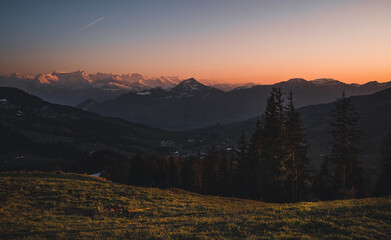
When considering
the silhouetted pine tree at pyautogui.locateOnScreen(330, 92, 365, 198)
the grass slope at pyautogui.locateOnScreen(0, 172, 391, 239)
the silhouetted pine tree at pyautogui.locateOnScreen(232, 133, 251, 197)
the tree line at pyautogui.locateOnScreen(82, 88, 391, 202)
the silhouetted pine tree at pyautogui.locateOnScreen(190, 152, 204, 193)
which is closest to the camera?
the grass slope at pyautogui.locateOnScreen(0, 172, 391, 239)

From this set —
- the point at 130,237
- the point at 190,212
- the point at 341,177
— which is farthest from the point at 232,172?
the point at 130,237

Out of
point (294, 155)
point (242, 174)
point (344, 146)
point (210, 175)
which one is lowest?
point (210, 175)

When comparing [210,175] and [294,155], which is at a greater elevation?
[294,155]

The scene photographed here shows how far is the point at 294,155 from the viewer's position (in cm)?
4628

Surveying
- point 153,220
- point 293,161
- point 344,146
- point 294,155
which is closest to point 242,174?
point 294,155

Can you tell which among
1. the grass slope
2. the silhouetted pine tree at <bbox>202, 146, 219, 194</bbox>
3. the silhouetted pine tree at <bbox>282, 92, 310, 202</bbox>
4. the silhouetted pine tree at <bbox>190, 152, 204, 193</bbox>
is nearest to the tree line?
the silhouetted pine tree at <bbox>282, 92, 310, 202</bbox>

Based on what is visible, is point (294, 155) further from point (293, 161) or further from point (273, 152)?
point (273, 152)

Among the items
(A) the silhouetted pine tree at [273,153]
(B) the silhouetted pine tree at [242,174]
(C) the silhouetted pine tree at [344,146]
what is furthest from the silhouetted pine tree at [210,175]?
(C) the silhouetted pine tree at [344,146]

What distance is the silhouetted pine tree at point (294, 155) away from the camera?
45.5 meters

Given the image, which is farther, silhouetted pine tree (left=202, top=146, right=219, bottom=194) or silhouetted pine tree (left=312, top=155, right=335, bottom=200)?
silhouetted pine tree (left=202, top=146, right=219, bottom=194)

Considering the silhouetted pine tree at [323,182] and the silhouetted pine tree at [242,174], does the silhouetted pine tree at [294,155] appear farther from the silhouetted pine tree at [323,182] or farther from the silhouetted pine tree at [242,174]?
the silhouetted pine tree at [242,174]

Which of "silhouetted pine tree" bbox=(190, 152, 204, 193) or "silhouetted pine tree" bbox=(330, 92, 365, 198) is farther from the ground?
"silhouetted pine tree" bbox=(330, 92, 365, 198)

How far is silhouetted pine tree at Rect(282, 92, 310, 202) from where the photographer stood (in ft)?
149

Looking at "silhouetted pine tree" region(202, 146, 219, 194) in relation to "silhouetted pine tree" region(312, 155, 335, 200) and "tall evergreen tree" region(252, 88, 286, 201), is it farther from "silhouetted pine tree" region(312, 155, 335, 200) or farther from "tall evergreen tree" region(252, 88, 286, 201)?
"silhouetted pine tree" region(312, 155, 335, 200)
